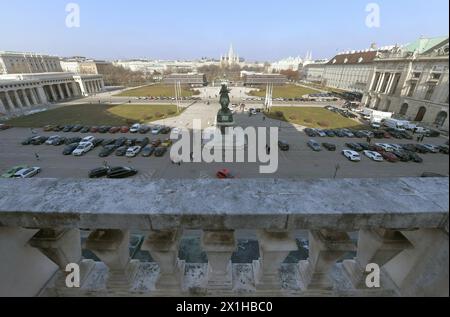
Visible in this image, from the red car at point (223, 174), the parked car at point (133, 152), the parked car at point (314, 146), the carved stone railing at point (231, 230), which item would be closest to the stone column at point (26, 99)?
the parked car at point (133, 152)

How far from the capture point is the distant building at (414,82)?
39.5 m

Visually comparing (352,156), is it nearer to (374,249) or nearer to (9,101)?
(374,249)

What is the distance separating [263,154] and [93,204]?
78.1 ft

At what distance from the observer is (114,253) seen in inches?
105

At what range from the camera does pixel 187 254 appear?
7820 millimetres

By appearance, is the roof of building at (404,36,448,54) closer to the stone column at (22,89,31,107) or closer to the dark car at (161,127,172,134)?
the dark car at (161,127,172,134)

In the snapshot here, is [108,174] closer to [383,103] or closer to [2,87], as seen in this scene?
[2,87]

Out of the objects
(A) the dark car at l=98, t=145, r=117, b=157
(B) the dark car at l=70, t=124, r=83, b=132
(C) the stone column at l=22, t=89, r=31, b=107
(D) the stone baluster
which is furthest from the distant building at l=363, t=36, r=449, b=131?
(C) the stone column at l=22, t=89, r=31, b=107

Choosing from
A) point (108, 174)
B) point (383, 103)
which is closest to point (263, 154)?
point (108, 174)

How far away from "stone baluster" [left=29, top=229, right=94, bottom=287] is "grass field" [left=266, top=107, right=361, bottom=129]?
38.4 metres

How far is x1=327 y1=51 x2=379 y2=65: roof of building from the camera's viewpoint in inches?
3161

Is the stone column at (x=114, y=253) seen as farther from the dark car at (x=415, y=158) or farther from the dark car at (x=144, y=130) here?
the dark car at (x=144, y=130)

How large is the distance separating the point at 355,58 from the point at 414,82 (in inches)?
2014

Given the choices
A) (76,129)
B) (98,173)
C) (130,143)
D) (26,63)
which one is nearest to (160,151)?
(130,143)
